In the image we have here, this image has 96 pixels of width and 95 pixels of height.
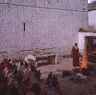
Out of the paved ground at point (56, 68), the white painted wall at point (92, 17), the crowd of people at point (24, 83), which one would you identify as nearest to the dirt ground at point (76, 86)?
the paved ground at point (56, 68)

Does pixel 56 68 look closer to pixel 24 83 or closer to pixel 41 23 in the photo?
pixel 41 23

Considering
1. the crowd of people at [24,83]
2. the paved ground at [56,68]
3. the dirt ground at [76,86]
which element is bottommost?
the dirt ground at [76,86]

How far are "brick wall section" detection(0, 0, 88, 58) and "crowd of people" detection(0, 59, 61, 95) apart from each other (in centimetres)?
649

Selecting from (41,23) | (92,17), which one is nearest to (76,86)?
(41,23)

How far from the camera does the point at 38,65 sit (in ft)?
56.7

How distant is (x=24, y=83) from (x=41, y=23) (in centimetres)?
1071

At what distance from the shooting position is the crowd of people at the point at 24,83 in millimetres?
7823

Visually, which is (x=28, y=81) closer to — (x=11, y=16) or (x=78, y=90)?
(x=78, y=90)

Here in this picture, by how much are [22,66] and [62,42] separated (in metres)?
10.2

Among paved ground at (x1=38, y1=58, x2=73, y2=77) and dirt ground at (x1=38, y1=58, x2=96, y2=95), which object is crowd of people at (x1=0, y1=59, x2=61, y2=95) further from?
paved ground at (x1=38, y1=58, x2=73, y2=77)

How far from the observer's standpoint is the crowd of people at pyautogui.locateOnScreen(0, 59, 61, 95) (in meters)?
7.82

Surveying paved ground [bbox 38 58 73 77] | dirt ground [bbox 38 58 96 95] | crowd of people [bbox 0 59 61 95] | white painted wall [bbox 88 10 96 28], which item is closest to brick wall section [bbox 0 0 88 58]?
paved ground [bbox 38 58 73 77]

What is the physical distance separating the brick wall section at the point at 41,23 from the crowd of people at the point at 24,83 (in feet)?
21.3

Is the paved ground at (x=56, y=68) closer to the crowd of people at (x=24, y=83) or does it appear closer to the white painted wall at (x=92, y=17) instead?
the crowd of people at (x=24, y=83)
